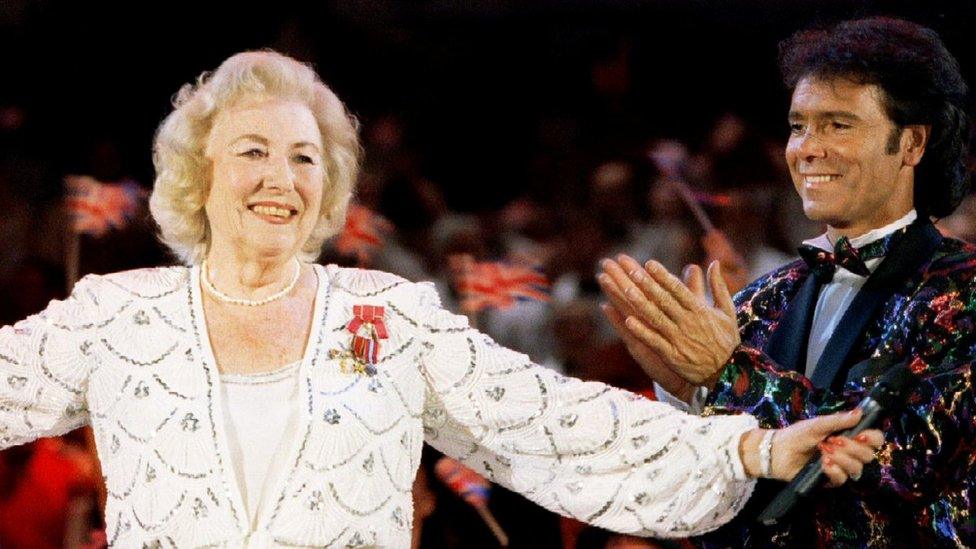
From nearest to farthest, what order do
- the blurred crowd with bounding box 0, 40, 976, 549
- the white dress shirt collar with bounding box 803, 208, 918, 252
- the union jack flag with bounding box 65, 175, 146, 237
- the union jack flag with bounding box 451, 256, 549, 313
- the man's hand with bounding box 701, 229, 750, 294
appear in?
the white dress shirt collar with bounding box 803, 208, 918, 252
the blurred crowd with bounding box 0, 40, 976, 549
the man's hand with bounding box 701, 229, 750, 294
the union jack flag with bounding box 451, 256, 549, 313
the union jack flag with bounding box 65, 175, 146, 237

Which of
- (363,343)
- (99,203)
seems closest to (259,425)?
(363,343)

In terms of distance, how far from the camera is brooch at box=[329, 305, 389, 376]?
11.0 ft

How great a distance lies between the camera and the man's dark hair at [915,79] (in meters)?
3.68

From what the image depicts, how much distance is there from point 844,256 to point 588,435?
0.68 meters

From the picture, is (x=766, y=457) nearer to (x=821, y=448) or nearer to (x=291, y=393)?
(x=821, y=448)

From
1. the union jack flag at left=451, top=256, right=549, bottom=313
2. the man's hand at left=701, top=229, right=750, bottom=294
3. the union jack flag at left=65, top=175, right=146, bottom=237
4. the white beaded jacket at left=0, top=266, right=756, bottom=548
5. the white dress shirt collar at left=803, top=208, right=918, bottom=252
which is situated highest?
the union jack flag at left=65, top=175, right=146, bottom=237

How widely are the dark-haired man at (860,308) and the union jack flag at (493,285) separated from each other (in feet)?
4.41

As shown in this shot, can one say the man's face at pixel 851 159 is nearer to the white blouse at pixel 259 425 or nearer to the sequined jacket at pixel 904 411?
the sequined jacket at pixel 904 411

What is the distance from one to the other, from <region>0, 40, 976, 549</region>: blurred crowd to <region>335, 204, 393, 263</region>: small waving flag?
4cm

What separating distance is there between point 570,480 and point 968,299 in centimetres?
85

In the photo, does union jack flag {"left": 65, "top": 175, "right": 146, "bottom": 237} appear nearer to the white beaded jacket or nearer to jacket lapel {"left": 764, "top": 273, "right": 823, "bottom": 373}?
the white beaded jacket

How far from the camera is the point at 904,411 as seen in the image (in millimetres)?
3418

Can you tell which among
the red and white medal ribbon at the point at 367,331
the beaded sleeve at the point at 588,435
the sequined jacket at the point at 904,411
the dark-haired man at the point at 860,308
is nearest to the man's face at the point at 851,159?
the dark-haired man at the point at 860,308

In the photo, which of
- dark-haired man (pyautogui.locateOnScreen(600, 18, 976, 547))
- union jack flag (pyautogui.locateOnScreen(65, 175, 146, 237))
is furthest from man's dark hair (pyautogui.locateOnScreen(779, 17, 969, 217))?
union jack flag (pyautogui.locateOnScreen(65, 175, 146, 237))
